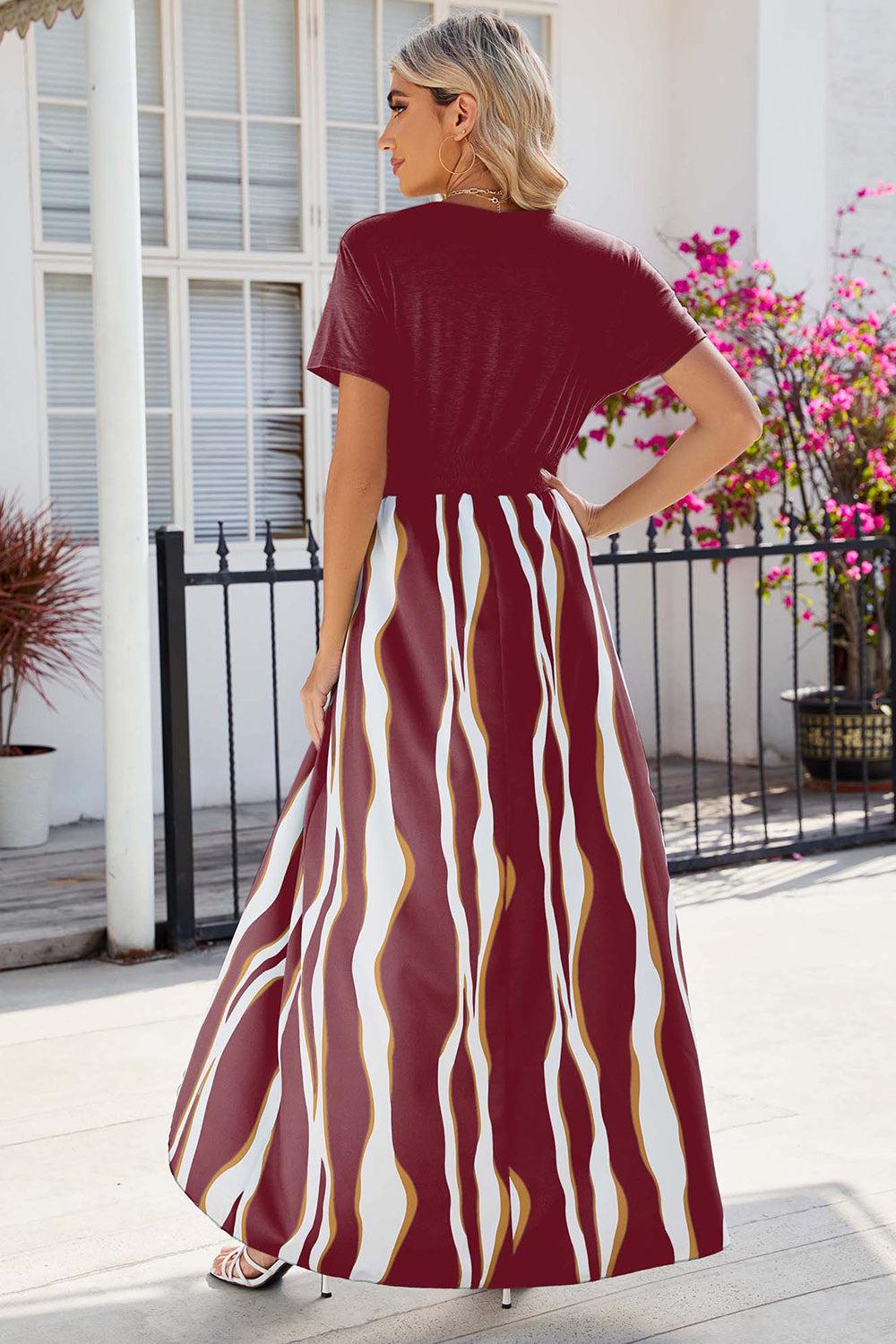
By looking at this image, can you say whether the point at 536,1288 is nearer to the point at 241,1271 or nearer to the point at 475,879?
the point at 241,1271

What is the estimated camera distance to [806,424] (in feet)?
21.6

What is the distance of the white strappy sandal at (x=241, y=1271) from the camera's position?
2348mm

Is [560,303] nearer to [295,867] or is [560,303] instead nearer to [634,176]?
[295,867]

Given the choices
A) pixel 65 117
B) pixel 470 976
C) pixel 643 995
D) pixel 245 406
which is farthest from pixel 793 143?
pixel 470 976

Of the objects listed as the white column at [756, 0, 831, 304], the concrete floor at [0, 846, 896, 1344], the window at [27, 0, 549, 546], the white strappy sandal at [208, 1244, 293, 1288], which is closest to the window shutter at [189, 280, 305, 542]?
the window at [27, 0, 549, 546]

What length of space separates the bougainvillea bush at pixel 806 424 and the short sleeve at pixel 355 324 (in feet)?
14.7

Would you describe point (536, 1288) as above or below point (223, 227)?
below

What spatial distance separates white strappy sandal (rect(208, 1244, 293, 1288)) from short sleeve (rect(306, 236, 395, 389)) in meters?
1.24

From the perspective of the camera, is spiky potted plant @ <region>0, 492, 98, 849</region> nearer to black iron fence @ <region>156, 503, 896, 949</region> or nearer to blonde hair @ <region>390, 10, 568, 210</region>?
black iron fence @ <region>156, 503, 896, 949</region>

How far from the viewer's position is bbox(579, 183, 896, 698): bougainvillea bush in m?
6.52

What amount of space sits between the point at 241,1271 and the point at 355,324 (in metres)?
1.33

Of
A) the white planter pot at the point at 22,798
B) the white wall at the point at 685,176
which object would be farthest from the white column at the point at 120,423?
the white wall at the point at 685,176

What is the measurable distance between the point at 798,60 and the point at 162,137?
2.79 metres

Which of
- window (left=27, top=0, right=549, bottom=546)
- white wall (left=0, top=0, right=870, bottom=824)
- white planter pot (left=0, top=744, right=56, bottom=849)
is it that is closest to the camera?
white planter pot (left=0, top=744, right=56, bottom=849)
